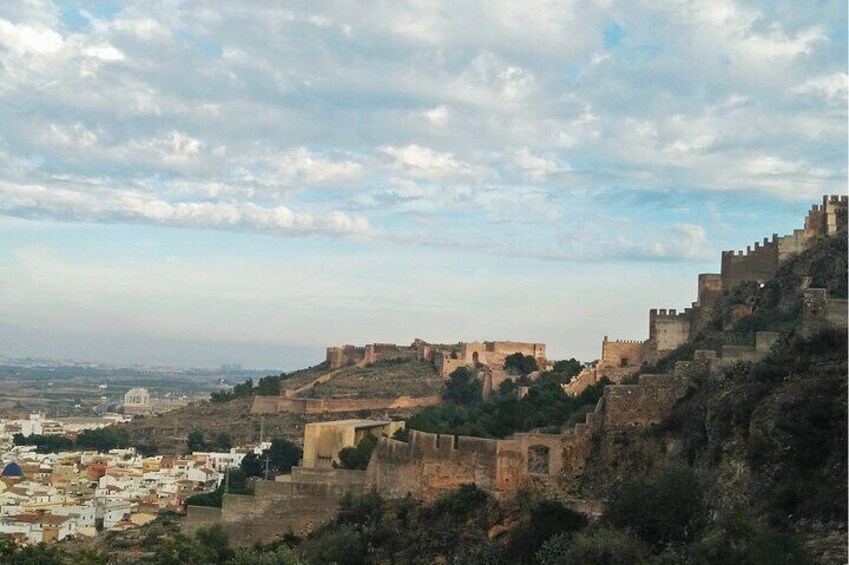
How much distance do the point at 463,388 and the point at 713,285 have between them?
24476mm

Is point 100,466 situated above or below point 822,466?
below

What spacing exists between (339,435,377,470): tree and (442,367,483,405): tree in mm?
25958

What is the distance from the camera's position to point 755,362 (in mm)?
18312

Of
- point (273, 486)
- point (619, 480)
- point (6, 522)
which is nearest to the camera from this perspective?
point (619, 480)

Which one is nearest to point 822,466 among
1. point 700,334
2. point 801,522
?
point 801,522

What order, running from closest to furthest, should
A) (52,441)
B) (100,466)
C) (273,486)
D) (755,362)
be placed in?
1. (755,362)
2. (273,486)
3. (100,466)
4. (52,441)

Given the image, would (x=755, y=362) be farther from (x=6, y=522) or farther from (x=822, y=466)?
(x=6, y=522)

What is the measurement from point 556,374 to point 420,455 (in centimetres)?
2024

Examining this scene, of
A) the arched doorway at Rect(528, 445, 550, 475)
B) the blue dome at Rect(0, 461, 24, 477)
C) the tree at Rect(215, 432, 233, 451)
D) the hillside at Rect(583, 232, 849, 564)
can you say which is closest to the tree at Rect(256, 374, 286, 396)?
the tree at Rect(215, 432, 233, 451)

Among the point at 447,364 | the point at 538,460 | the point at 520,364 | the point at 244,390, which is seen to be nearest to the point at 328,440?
the point at 538,460

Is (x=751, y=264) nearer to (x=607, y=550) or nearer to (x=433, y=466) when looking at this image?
(x=433, y=466)

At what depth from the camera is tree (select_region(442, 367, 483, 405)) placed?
5738 cm

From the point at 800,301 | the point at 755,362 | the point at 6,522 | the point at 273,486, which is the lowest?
the point at 6,522

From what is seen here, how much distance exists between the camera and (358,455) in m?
28.6
